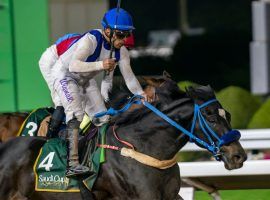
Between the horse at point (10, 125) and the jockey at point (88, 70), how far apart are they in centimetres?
121

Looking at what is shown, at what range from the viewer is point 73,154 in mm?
6805

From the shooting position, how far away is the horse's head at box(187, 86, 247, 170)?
20.9 feet

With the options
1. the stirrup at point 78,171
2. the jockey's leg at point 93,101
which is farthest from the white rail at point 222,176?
the stirrup at point 78,171

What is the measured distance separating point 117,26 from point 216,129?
108 cm

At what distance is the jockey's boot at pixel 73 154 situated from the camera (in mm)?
6707

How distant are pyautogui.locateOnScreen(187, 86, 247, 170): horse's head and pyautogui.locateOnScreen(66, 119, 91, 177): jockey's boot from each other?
33.9 inches

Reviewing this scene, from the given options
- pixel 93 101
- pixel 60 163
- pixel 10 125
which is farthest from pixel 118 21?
pixel 10 125

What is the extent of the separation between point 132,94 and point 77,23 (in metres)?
5.13

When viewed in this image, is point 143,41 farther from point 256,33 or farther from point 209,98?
point 209,98

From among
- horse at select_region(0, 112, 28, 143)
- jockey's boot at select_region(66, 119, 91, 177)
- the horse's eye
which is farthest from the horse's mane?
horse at select_region(0, 112, 28, 143)

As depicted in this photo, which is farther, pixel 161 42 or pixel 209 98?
pixel 161 42

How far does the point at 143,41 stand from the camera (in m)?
20.8

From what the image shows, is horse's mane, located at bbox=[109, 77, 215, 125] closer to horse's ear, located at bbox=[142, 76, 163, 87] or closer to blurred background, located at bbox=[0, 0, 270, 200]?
horse's ear, located at bbox=[142, 76, 163, 87]

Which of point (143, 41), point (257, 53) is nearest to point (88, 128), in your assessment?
point (257, 53)
